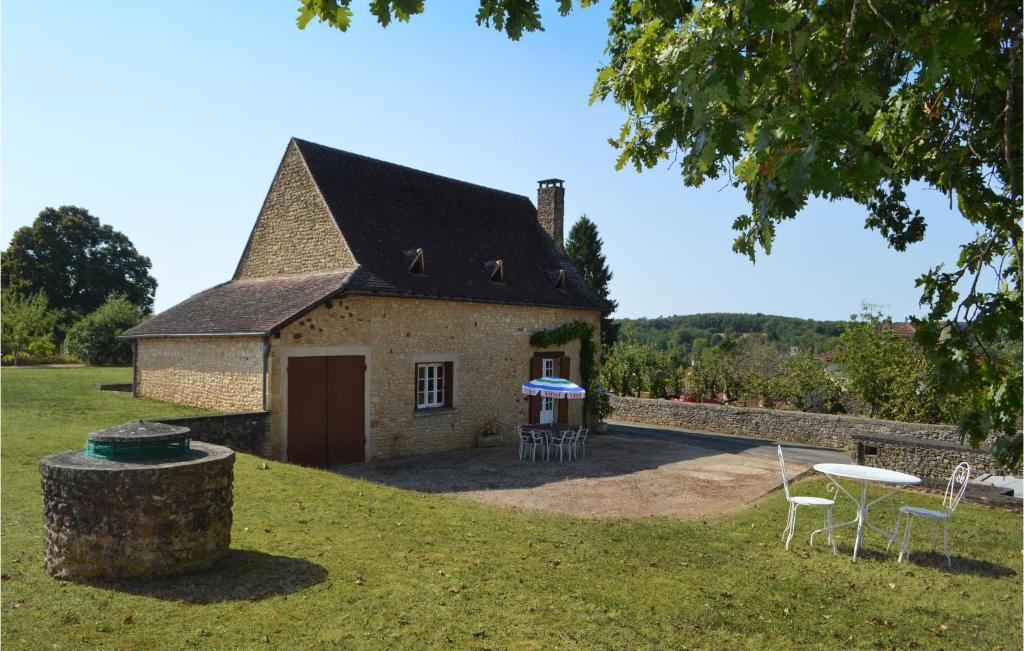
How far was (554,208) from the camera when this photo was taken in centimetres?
2341

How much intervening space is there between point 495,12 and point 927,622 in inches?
263

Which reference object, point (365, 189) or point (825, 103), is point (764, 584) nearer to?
point (825, 103)

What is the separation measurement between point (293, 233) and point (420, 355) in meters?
4.84

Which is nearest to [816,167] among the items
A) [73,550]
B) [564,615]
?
[564,615]

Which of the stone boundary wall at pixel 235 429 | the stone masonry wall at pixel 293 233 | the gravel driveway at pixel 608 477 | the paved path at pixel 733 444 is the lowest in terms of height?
the paved path at pixel 733 444

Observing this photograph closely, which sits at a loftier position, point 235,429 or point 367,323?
point 367,323

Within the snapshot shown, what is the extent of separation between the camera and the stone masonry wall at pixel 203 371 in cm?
1411

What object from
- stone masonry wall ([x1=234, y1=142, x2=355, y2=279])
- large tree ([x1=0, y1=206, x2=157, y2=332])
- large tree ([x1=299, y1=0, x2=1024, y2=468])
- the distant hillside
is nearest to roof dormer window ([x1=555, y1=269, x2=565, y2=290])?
stone masonry wall ([x1=234, y1=142, x2=355, y2=279])

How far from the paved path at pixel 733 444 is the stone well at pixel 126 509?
14.7 metres

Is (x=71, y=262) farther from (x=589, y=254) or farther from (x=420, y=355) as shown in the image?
(x=420, y=355)

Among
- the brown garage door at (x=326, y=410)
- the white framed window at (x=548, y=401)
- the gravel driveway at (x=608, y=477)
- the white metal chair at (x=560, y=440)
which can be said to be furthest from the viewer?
the white framed window at (x=548, y=401)

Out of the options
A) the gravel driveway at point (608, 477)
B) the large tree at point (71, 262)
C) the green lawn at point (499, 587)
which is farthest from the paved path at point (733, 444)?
the large tree at point (71, 262)

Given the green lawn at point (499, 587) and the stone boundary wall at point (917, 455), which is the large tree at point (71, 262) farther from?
the stone boundary wall at point (917, 455)

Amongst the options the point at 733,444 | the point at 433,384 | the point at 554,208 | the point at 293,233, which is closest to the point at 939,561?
the point at 433,384
